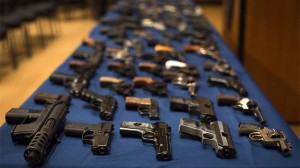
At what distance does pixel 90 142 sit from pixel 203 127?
0.63 meters

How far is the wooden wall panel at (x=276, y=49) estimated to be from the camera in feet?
11.5

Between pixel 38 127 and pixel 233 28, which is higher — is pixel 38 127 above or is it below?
below

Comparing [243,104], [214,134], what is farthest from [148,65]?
[214,134]

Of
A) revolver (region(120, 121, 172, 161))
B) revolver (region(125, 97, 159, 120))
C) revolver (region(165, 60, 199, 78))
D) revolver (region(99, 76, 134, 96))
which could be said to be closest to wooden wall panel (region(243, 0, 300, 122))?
revolver (region(165, 60, 199, 78))

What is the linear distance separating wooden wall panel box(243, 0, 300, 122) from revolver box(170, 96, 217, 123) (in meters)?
1.68

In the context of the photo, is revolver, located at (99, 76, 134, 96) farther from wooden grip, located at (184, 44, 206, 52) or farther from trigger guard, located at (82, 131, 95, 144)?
wooden grip, located at (184, 44, 206, 52)

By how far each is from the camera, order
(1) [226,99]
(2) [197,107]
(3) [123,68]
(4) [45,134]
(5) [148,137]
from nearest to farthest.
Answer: (4) [45,134]
(5) [148,137]
(2) [197,107]
(1) [226,99]
(3) [123,68]

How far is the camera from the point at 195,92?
2.54 m

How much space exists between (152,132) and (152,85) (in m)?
0.75

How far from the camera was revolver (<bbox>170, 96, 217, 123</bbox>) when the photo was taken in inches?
82.4

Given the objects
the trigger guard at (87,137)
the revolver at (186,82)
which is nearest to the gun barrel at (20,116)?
the trigger guard at (87,137)

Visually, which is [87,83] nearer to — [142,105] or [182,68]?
[142,105]

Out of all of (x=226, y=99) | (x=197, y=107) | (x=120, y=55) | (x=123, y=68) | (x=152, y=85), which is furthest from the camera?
(x=120, y=55)

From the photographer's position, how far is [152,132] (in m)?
1.88
